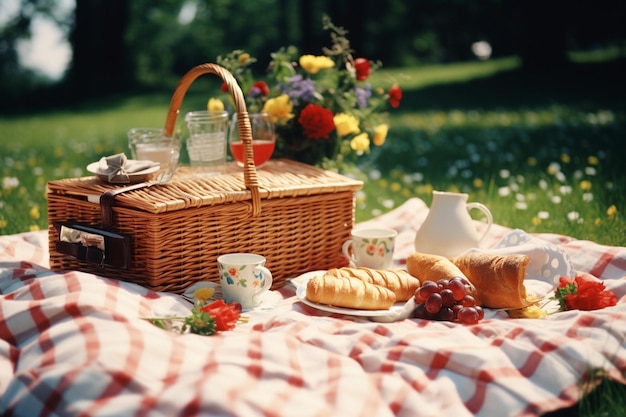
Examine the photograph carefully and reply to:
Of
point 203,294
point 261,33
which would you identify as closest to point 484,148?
point 203,294

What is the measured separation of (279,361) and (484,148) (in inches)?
190

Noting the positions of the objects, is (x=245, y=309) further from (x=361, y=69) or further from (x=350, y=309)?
(x=361, y=69)

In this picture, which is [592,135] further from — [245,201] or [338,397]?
[338,397]

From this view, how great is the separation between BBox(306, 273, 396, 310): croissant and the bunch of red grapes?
112mm

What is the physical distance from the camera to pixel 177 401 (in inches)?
60.6

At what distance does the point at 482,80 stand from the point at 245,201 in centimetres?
1046

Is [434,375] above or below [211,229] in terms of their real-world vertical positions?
below

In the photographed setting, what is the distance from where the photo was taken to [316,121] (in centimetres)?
311

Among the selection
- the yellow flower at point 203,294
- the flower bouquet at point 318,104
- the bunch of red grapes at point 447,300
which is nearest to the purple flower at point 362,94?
the flower bouquet at point 318,104

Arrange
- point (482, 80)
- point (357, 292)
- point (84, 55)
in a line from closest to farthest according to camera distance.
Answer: point (357, 292)
point (482, 80)
point (84, 55)

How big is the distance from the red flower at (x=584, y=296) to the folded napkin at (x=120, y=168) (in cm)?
147

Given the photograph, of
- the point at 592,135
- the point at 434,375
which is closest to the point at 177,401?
the point at 434,375

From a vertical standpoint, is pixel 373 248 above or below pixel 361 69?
below

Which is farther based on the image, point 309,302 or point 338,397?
point 309,302
